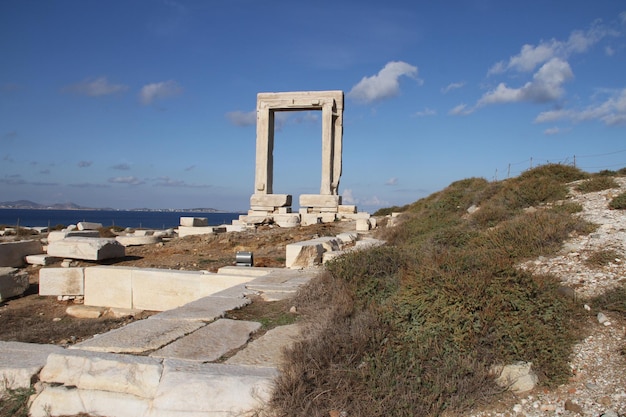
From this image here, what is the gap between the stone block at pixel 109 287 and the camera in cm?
841

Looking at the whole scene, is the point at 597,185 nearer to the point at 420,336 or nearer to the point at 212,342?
the point at 420,336

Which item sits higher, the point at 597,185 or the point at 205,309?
the point at 597,185

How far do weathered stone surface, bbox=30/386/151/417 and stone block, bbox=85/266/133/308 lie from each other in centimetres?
492

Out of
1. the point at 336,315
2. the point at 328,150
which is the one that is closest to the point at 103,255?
the point at 336,315

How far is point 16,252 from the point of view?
12.1 m

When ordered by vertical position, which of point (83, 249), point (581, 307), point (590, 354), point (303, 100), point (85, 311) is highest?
point (303, 100)

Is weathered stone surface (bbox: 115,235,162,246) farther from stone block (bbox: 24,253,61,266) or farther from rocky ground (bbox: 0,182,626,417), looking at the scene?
stone block (bbox: 24,253,61,266)

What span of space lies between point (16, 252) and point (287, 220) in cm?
1023

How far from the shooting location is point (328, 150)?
22.0 meters

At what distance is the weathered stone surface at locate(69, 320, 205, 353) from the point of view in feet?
13.5

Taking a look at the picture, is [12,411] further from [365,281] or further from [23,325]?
[23,325]

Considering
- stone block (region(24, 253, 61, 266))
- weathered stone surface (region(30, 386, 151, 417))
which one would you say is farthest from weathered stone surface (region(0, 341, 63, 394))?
stone block (region(24, 253, 61, 266))

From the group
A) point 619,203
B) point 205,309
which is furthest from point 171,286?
point 619,203

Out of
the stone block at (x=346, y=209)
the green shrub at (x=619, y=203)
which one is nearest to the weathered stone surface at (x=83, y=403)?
the green shrub at (x=619, y=203)
